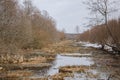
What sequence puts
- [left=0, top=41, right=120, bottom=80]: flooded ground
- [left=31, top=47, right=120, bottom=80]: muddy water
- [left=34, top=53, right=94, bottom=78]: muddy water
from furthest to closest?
1. [left=34, top=53, right=94, bottom=78]: muddy water
2. [left=31, top=47, right=120, bottom=80]: muddy water
3. [left=0, top=41, right=120, bottom=80]: flooded ground

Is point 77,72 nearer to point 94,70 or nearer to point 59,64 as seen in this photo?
point 94,70

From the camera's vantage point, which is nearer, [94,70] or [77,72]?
[77,72]

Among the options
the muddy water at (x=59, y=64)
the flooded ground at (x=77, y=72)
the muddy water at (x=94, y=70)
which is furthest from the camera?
the muddy water at (x=59, y=64)

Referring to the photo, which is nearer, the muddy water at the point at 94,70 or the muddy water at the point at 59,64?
the muddy water at the point at 94,70

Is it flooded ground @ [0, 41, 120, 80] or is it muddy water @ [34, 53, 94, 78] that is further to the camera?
muddy water @ [34, 53, 94, 78]

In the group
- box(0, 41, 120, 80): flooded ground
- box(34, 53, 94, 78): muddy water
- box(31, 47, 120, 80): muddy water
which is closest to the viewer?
box(0, 41, 120, 80): flooded ground

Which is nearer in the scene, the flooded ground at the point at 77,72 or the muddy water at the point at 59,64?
the flooded ground at the point at 77,72

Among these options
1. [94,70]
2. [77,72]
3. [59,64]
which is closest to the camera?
[77,72]

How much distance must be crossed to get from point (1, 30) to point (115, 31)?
24.6m

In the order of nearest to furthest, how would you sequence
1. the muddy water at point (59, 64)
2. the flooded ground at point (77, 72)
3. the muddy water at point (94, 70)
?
the flooded ground at point (77, 72) → the muddy water at point (94, 70) → the muddy water at point (59, 64)

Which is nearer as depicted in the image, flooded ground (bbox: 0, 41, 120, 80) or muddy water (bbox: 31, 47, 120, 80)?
flooded ground (bbox: 0, 41, 120, 80)

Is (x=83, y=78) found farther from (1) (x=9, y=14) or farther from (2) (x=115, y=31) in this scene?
(2) (x=115, y=31)

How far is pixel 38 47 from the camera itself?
6756cm

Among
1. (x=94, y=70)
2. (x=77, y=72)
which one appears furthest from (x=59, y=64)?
(x=77, y=72)
